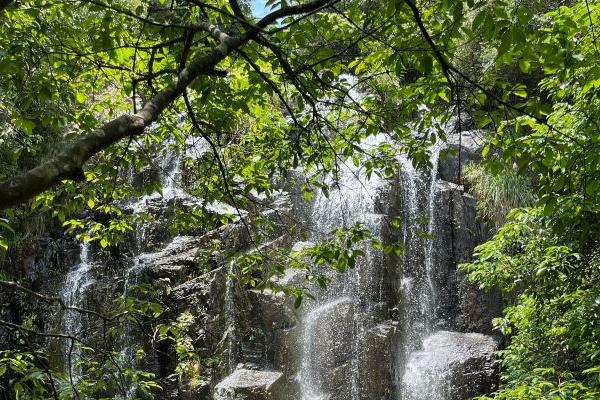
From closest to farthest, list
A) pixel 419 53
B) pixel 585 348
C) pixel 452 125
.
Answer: pixel 419 53 < pixel 585 348 < pixel 452 125

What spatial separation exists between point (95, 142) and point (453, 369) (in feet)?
28.2

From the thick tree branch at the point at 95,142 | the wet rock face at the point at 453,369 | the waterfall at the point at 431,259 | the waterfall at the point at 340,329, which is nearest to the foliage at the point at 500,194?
the waterfall at the point at 431,259

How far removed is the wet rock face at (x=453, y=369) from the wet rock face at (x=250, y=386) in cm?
217

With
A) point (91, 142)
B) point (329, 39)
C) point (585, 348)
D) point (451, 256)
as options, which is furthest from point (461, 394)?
point (91, 142)

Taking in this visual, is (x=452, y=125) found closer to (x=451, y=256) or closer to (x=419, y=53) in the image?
(x=451, y=256)

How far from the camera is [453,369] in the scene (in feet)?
30.0

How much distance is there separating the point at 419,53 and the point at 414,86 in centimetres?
59

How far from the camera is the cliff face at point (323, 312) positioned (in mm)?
9297

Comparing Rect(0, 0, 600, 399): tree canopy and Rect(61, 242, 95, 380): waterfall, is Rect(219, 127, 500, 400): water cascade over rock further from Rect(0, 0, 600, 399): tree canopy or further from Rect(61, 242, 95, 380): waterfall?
Rect(0, 0, 600, 399): tree canopy

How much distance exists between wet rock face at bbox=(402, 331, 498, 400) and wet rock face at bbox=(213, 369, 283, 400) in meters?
2.17

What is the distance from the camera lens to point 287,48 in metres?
2.90

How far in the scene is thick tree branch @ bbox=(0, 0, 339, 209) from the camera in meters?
1.43

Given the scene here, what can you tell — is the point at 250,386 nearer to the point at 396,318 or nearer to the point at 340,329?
the point at 340,329

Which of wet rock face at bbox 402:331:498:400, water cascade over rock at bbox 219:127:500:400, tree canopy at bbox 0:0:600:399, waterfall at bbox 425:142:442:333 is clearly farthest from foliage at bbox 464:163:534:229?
tree canopy at bbox 0:0:600:399
